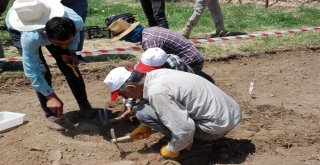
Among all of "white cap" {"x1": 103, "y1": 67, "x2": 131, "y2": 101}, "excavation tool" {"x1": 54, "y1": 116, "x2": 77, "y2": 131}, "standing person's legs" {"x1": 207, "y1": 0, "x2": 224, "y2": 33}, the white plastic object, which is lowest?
"standing person's legs" {"x1": 207, "y1": 0, "x2": 224, "y2": 33}

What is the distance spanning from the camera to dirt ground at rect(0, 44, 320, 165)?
4.20 meters

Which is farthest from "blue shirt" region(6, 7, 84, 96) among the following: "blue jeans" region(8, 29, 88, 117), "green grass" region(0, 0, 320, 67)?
"green grass" region(0, 0, 320, 67)

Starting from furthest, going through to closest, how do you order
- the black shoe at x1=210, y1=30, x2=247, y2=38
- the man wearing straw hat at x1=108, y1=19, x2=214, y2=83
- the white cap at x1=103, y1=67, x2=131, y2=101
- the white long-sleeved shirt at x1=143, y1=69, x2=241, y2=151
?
1. the black shoe at x1=210, y1=30, x2=247, y2=38
2. the man wearing straw hat at x1=108, y1=19, x2=214, y2=83
3. the white cap at x1=103, y1=67, x2=131, y2=101
4. the white long-sleeved shirt at x1=143, y1=69, x2=241, y2=151

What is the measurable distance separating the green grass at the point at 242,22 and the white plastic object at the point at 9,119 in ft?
8.31

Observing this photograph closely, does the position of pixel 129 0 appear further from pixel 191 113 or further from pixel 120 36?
pixel 191 113

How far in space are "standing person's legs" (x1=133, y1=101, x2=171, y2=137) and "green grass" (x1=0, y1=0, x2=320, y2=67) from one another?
3.15m

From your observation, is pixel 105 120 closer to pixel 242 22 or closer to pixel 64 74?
A: pixel 64 74

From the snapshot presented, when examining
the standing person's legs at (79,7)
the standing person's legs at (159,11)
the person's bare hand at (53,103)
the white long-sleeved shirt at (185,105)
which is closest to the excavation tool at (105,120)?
the person's bare hand at (53,103)

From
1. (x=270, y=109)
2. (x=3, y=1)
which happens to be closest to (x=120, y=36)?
(x=270, y=109)

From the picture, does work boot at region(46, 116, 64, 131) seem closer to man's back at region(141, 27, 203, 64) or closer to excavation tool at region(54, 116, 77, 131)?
excavation tool at region(54, 116, 77, 131)

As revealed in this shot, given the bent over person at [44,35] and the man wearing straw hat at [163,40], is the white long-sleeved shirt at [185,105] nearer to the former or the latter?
the bent over person at [44,35]

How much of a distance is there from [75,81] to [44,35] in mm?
760

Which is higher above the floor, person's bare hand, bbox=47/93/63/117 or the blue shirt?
the blue shirt

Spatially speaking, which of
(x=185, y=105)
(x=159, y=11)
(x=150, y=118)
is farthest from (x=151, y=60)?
(x=159, y=11)
